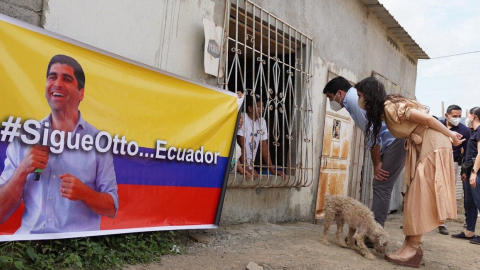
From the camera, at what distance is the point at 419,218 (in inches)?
139

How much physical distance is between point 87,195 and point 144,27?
1.50m

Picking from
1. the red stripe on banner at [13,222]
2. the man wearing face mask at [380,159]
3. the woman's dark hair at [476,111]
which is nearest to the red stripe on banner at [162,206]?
the red stripe on banner at [13,222]

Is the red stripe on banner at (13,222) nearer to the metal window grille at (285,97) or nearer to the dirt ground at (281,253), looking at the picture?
the dirt ground at (281,253)

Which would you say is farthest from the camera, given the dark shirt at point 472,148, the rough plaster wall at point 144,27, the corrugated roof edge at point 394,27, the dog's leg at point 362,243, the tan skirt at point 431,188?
the corrugated roof edge at point 394,27

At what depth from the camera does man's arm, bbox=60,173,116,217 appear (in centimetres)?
257

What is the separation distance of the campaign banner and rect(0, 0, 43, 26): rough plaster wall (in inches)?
13.5

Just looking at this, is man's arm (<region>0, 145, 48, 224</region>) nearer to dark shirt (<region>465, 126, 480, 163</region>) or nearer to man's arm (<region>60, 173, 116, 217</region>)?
man's arm (<region>60, 173, 116, 217</region>)

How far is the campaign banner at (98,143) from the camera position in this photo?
232 centimetres

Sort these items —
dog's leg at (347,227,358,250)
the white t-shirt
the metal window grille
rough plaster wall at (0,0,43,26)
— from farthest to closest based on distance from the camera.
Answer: the metal window grille → the white t-shirt → dog's leg at (347,227,358,250) → rough plaster wall at (0,0,43,26)

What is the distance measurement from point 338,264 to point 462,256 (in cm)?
188

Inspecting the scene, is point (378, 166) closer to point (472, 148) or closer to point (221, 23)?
point (472, 148)

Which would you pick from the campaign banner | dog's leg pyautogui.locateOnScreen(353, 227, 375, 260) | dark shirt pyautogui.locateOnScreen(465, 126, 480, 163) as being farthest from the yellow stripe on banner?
dark shirt pyautogui.locateOnScreen(465, 126, 480, 163)

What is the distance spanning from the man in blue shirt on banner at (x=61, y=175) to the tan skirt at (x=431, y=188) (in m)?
2.57

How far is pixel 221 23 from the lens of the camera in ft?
13.7
